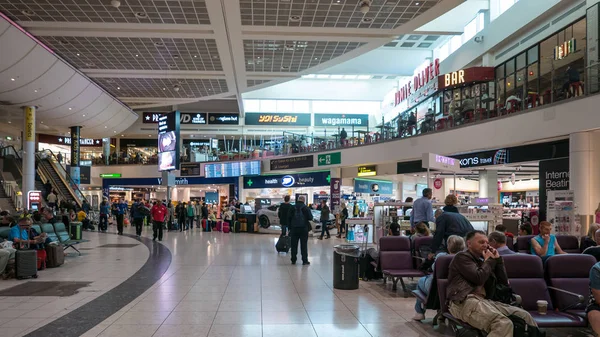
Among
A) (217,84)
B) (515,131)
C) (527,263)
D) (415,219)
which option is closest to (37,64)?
(217,84)

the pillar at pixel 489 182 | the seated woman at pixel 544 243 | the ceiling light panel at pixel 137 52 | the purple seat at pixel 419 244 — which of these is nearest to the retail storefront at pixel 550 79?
the pillar at pixel 489 182

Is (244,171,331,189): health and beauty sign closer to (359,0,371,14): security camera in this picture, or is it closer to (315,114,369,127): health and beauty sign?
(315,114,369,127): health and beauty sign

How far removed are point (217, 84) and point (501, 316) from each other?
23227 millimetres

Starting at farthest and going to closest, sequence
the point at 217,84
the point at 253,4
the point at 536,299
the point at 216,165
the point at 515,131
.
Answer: the point at 216,165, the point at 217,84, the point at 253,4, the point at 515,131, the point at 536,299

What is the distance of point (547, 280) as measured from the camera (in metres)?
4.79

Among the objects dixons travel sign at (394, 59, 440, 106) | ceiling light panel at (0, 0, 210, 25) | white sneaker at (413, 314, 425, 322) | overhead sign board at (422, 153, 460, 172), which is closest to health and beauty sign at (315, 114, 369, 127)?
dixons travel sign at (394, 59, 440, 106)

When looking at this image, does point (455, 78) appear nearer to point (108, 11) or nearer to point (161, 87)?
point (108, 11)

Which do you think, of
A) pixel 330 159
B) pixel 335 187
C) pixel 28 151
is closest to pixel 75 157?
pixel 28 151

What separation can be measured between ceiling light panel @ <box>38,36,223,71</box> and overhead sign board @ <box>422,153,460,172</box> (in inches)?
438

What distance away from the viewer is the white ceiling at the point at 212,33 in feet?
48.5

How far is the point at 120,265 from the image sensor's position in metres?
9.94

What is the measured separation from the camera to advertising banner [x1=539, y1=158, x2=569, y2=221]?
506 inches

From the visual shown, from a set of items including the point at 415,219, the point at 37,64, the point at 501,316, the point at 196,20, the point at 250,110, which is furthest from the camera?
the point at 250,110

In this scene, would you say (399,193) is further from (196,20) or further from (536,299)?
(536,299)
